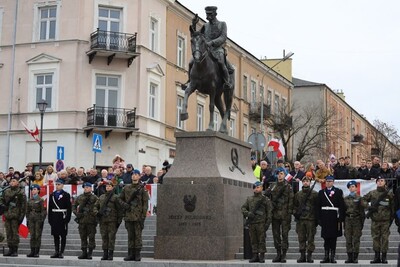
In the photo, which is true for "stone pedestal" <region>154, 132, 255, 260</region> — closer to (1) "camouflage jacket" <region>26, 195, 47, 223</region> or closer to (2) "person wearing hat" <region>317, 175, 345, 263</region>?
(2) "person wearing hat" <region>317, 175, 345, 263</region>

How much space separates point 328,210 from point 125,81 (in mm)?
21634

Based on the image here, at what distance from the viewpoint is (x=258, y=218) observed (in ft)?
49.4

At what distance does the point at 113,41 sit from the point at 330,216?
22.0 m

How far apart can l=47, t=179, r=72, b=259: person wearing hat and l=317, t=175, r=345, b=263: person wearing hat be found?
20.5 feet

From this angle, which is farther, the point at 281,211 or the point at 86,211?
the point at 86,211

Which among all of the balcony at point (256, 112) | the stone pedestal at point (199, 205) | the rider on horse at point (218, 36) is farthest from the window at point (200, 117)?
the stone pedestal at point (199, 205)

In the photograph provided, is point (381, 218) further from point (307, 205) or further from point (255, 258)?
point (255, 258)

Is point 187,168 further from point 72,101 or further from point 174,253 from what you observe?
point 72,101

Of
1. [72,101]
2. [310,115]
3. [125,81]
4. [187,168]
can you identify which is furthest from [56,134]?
[310,115]

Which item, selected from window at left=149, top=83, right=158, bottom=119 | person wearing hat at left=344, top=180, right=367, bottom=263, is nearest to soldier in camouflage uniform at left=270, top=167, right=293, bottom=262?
person wearing hat at left=344, top=180, right=367, bottom=263

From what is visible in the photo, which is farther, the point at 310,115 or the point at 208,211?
the point at 310,115

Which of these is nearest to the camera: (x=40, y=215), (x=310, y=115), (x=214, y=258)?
(x=214, y=258)

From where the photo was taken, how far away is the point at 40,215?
1700cm

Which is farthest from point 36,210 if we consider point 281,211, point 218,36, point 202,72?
point 218,36
